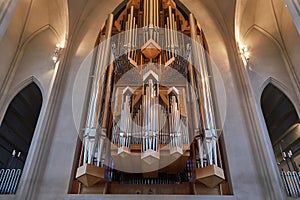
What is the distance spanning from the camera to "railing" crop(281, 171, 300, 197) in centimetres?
569

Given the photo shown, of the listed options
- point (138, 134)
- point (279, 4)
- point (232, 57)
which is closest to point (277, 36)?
point (279, 4)

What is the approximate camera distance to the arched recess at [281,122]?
10.2 m

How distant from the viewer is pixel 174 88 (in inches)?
287

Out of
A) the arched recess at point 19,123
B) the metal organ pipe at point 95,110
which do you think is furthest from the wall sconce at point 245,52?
the arched recess at point 19,123

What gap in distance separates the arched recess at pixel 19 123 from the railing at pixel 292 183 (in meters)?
9.24

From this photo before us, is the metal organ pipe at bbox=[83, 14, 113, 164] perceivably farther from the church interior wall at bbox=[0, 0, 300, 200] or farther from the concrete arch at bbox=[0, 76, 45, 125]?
the concrete arch at bbox=[0, 76, 45, 125]

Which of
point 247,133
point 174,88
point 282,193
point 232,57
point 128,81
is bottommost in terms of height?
point 282,193

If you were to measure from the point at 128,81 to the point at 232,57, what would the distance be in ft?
12.3

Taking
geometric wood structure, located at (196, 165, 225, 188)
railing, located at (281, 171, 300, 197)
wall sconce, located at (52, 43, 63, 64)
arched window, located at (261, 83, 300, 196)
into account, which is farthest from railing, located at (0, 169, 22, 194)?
arched window, located at (261, 83, 300, 196)

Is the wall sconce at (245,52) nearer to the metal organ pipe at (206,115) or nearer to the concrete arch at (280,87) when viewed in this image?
the concrete arch at (280,87)

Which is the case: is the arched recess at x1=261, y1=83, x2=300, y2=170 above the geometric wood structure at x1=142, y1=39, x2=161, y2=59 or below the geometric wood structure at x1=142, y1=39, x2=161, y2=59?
below

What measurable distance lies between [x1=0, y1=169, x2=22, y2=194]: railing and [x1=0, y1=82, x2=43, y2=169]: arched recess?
4517 mm

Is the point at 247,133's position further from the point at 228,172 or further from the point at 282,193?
the point at 282,193

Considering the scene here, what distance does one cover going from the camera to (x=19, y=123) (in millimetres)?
11250
